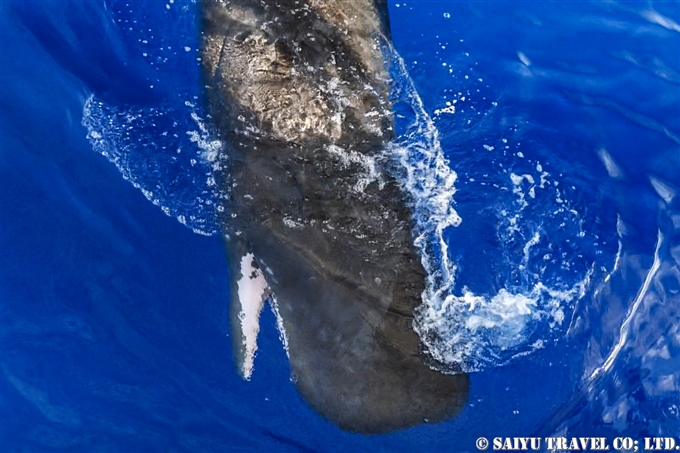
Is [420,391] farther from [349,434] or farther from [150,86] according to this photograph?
[150,86]

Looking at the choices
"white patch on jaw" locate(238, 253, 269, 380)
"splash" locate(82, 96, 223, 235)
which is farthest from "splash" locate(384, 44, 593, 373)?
"splash" locate(82, 96, 223, 235)

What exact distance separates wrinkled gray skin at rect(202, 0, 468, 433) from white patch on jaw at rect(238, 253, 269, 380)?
135mm

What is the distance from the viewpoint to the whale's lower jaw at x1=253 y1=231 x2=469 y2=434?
4480 millimetres

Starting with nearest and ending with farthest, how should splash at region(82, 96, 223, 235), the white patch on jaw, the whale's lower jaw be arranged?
the whale's lower jaw → the white patch on jaw → splash at region(82, 96, 223, 235)

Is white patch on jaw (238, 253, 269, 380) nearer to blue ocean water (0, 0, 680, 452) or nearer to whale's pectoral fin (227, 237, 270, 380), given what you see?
whale's pectoral fin (227, 237, 270, 380)

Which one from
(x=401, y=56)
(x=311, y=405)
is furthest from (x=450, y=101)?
(x=311, y=405)

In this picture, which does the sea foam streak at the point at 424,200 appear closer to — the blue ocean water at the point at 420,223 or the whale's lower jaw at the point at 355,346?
the blue ocean water at the point at 420,223

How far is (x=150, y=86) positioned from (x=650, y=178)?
4.43 m

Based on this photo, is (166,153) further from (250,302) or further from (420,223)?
(420,223)

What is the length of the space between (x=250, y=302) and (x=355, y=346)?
0.96 metres

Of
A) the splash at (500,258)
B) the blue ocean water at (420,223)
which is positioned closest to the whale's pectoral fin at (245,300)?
the blue ocean water at (420,223)

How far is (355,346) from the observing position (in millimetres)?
4488

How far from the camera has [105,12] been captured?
542 cm

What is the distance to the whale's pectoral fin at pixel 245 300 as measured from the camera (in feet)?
15.7
